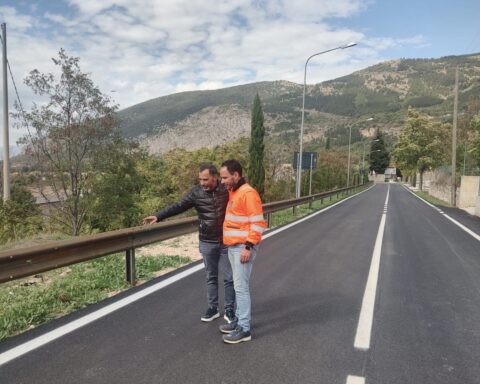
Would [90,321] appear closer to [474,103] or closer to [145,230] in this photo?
[145,230]

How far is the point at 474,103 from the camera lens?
1596 inches

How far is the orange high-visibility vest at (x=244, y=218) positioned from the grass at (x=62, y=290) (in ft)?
7.91

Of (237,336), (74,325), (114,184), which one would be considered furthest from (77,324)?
(114,184)

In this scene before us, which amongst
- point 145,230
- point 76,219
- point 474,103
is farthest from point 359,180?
point 145,230

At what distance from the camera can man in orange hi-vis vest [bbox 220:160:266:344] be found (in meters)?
4.01

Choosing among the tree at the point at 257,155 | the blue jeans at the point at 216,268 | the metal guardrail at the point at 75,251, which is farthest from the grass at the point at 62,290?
the tree at the point at 257,155

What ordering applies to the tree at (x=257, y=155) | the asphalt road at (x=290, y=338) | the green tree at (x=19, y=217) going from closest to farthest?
1. the asphalt road at (x=290, y=338)
2. the green tree at (x=19, y=217)
3. the tree at (x=257, y=155)

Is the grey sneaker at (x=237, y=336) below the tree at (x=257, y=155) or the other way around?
below

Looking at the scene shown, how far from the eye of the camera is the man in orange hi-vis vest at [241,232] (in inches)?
158

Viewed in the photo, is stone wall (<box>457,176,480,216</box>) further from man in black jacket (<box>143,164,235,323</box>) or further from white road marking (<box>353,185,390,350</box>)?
man in black jacket (<box>143,164,235,323</box>)

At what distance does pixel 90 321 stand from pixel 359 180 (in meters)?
82.3

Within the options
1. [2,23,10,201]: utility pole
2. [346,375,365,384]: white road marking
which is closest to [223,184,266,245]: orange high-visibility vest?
[346,375,365,384]: white road marking

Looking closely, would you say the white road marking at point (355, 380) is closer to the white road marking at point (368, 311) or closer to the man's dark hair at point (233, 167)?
the white road marking at point (368, 311)

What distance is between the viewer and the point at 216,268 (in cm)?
464
